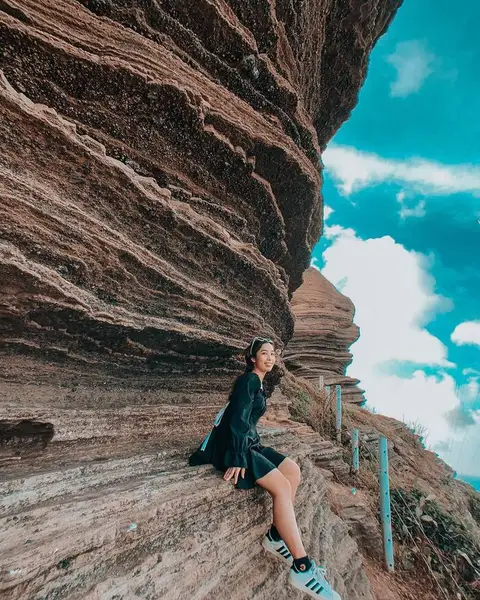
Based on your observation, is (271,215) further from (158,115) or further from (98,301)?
(98,301)

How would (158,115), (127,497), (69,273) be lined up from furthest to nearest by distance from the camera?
(158,115), (69,273), (127,497)

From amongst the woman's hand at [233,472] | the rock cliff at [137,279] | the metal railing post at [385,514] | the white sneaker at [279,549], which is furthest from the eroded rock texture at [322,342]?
the white sneaker at [279,549]

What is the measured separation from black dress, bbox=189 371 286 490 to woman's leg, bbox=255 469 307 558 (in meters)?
0.08

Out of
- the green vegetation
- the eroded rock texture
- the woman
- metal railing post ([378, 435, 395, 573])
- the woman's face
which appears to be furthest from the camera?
the eroded rock texture

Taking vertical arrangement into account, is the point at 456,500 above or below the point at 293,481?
below

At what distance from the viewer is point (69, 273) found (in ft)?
11.3

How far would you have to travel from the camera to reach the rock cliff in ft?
8.21

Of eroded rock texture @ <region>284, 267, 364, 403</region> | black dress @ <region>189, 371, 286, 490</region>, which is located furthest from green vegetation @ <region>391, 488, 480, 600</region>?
eroded rock texture @ <region>284, 267, 364, 403</region>

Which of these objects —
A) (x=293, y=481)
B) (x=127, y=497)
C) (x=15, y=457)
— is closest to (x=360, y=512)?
(x=293, y=481)

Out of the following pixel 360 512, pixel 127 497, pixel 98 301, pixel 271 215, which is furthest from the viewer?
pixel 360 512

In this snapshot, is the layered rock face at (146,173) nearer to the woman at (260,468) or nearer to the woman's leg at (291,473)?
the woman at (260,468)

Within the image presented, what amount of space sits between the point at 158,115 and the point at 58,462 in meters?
3.65

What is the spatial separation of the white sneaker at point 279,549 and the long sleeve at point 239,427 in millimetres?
670

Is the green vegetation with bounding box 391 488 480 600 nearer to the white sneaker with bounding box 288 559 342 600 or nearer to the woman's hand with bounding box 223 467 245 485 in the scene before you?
the white sneaker with bounding box 288 559 342 600
